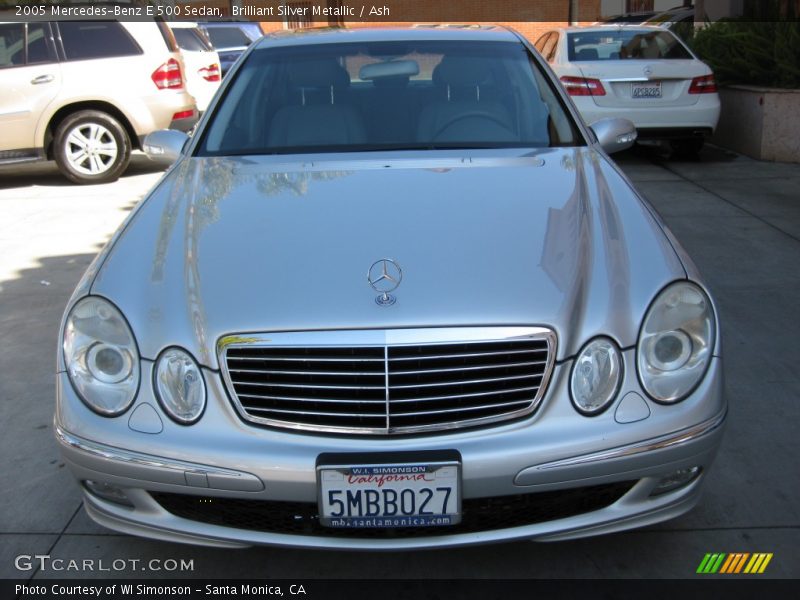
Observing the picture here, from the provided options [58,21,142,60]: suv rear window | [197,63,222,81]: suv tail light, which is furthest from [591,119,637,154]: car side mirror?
[197,63,222,81]: suv tail light

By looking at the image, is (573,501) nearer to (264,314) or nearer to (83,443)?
(264,314)

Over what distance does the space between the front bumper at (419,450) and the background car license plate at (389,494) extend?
4cm

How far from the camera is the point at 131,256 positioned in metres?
2.76

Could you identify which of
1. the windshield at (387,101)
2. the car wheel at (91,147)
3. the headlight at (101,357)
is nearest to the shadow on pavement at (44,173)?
the car wheel at (91,147)

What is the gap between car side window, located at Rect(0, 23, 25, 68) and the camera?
8.74 meters

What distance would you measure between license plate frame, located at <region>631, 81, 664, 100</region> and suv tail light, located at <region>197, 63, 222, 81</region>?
507 centimetres

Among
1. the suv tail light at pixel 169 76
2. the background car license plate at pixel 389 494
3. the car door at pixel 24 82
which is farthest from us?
the suv tail light at pixel 169 76

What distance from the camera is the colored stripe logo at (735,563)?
8.81 ft

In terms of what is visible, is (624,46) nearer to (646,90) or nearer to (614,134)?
(646,90)

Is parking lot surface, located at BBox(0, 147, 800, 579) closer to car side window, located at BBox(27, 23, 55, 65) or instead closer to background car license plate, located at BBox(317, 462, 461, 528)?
background car license plate, located at BBox(317, 462, 461, 528)

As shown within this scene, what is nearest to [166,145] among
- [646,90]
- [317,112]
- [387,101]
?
[317,112]

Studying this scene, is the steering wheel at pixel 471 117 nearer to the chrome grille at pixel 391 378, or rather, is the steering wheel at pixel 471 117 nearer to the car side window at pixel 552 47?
the chrome grille at pixel 391 378

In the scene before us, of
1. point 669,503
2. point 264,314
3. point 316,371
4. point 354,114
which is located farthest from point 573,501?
point 354,114

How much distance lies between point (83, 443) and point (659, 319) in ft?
4.99
